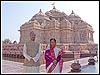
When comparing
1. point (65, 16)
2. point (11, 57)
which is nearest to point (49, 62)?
point (11, 57)

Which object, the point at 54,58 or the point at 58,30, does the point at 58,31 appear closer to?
the point at 58,30

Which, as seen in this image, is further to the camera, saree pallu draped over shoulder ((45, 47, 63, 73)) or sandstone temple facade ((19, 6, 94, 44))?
sandstone temple facade ((19, 6, 94, 44))

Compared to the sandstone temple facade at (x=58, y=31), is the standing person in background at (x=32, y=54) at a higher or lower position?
lower

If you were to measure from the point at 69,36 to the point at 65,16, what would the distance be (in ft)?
7.33

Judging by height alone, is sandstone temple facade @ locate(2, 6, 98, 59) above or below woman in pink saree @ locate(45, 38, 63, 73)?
above

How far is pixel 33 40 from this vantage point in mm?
2838

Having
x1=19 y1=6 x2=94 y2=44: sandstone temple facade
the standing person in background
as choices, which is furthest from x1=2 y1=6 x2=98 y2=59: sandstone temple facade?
the standing person in background

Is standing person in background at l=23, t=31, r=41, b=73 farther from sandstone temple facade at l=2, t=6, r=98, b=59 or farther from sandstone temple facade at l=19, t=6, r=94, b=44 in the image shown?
sandstone temple facade at l=19, t=6, r=94, b=44

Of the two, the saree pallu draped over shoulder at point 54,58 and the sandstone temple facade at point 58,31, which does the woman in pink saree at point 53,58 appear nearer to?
the saree pallu draped over shoulder at point 54,58

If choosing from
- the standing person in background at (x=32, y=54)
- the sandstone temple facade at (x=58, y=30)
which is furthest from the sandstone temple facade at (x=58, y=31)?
the standing person in background at (x=32, y=54)

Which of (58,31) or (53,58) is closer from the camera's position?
(53,58)

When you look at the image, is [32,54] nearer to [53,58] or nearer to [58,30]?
[53,58]

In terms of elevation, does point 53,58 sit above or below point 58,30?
below

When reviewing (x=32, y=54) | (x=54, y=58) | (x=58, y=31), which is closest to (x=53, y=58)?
(x=54, y=58)
